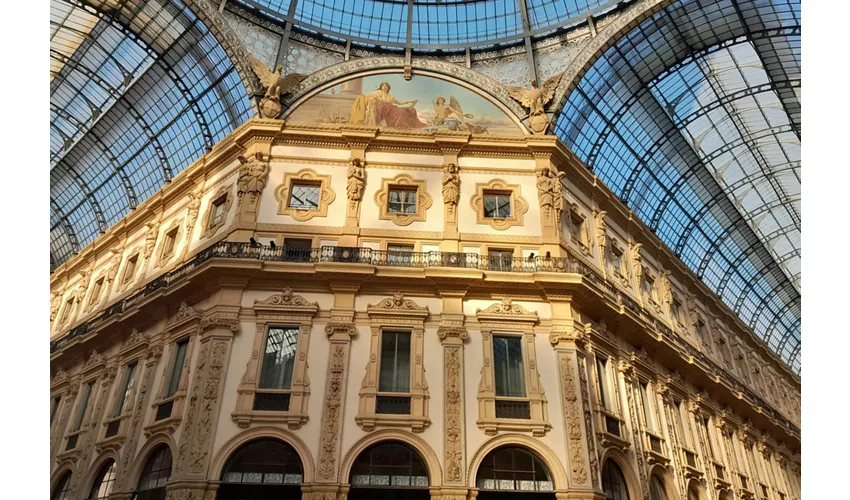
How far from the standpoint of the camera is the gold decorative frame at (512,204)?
25875 millimetres

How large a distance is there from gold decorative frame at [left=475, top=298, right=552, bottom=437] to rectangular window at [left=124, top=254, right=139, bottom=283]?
21063mm

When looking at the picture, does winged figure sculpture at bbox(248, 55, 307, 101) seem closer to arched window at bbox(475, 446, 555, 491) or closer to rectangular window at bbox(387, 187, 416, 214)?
rectangular window at bbox(387, 187, 416, 214)

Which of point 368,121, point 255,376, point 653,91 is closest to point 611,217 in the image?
point 653,91

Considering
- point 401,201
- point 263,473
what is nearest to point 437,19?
point 401,201

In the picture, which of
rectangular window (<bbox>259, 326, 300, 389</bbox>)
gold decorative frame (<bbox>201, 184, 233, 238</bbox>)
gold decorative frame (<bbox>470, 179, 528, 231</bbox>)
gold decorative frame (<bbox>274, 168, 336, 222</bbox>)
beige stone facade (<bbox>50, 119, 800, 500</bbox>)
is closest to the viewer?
beige stone facade (<bbox>50, 119, 800, 500</bbox>)

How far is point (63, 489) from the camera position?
26859mm

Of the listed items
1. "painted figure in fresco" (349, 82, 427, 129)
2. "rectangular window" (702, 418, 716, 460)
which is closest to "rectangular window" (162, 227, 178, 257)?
"painted figure in fresco" (349, 82, 427, 129)

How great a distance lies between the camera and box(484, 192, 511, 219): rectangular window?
2633 centimetres

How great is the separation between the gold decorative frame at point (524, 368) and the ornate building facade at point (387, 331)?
0.09m

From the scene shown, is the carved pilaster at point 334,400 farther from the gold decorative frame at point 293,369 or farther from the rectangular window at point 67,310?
the rectangular window at point 67,310

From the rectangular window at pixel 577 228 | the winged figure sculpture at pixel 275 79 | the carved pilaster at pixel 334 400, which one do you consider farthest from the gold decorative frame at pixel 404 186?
the winged figure sculpture at pixel 275 79

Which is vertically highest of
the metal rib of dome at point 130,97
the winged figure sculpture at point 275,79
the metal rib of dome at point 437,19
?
the metal rib of dome at point 437,19

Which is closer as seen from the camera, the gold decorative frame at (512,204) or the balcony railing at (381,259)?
the balcony railing at (381,259)

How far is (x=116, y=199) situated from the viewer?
143 ft
